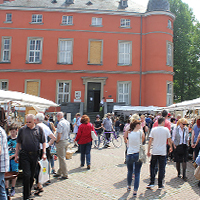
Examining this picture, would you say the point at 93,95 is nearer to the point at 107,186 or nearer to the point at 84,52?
the point at 84,52

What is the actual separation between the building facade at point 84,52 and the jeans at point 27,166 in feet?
63.1

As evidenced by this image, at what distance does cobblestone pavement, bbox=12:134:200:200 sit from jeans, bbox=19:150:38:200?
0.44m

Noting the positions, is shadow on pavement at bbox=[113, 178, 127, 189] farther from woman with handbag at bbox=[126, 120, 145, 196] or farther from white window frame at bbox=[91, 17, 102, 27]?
white window frame at bbox=[91, 17, 102, 27]

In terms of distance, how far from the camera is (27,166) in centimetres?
511

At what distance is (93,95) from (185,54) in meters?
13.7

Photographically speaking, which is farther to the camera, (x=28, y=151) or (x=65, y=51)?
(x=65, y=51)

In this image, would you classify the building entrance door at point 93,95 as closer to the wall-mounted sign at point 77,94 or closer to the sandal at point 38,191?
the wall-mounted sign at point 77,94

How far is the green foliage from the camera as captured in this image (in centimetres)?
3034

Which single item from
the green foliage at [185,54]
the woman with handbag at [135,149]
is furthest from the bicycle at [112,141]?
the green foliage at [185,54]

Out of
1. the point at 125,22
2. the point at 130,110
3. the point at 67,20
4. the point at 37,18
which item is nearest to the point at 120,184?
the point at 130,110

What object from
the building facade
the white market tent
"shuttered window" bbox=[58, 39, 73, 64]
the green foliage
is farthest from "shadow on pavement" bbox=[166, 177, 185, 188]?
the green foliage

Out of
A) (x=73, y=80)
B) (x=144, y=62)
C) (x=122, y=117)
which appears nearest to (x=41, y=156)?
(x=122, y=117)

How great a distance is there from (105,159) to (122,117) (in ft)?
41.0

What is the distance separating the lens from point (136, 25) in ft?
82.5
